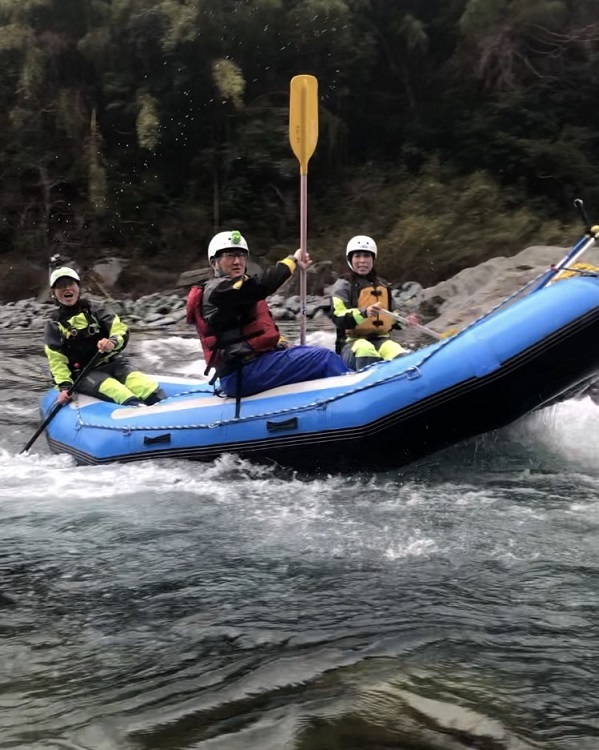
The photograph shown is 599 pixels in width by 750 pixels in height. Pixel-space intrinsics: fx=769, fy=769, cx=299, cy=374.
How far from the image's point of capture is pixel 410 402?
415 centimetres

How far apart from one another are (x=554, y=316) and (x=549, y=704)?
2302 mm

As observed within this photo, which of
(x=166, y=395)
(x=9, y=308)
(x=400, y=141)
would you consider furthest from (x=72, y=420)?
(x=400, y=141)

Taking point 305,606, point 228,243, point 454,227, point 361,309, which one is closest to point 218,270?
point 228,243

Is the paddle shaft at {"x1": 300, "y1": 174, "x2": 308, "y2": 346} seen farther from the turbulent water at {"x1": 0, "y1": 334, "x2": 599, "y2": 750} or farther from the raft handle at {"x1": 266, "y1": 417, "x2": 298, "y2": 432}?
the turbulent water at {"x1": 0, "y1": 334, "x2": 599, "y2": 750}

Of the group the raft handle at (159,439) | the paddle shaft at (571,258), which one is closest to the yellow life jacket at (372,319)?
the paddle shaft at (571,258)

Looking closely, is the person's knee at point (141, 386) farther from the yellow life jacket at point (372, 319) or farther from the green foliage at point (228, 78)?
the green foliage at point (228, 78)

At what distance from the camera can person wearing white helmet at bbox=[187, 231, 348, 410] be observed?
4488 mm

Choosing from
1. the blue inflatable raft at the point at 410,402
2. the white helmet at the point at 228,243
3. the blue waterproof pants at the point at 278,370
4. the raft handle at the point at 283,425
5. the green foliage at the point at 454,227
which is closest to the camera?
the blue inflatable raft at the point at 410,402

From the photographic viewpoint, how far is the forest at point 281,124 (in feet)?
48.8

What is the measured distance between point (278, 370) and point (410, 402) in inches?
34.7

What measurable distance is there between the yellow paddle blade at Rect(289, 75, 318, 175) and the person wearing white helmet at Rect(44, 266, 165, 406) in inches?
72.2

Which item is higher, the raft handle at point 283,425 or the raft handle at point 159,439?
the raft handle at point 283,425

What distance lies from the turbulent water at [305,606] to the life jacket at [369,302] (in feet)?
4.20

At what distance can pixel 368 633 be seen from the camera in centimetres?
257
